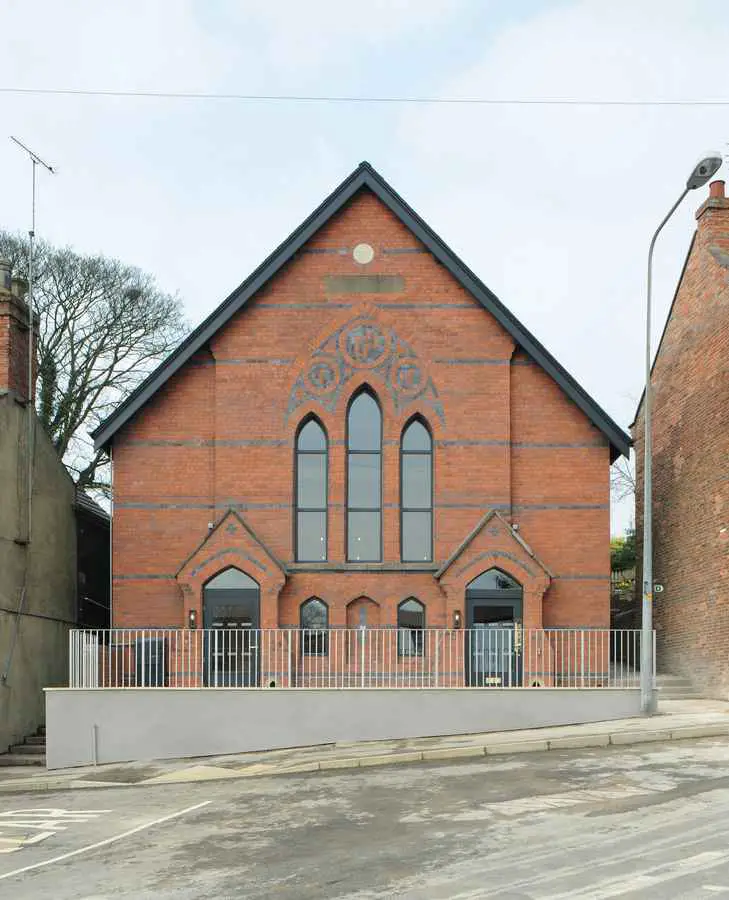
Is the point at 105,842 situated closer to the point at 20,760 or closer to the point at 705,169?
the point at 20,760

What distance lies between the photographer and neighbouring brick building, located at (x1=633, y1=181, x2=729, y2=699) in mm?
24375

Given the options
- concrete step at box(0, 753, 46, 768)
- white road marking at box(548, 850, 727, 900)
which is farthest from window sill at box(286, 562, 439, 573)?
white road marking at box(548, 850, 727, 900)

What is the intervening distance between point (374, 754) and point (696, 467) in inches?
410

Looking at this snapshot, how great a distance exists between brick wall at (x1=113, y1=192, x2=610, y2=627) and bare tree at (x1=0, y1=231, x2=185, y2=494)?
588 inches

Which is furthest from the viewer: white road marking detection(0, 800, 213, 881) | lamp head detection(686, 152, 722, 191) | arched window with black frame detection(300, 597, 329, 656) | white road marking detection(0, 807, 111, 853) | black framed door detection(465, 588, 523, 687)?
arched window with black frame detection(300, 597, 329, 656)

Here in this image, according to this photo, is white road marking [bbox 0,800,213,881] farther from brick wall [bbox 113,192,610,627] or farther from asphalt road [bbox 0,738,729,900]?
brick wall [bbox 113,192,610,627]

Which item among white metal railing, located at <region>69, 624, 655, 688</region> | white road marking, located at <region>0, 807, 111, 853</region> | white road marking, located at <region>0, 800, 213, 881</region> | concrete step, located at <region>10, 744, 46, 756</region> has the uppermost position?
white metal railing, located at <region>69, 624, 655, 688</region>

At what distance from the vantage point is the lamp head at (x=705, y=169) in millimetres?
18984

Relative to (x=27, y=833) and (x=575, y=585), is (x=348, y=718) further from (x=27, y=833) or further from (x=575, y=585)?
(x=27, y=833)

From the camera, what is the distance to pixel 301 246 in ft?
85.2

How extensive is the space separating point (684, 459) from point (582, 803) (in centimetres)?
1437

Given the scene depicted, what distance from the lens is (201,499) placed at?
2561cm

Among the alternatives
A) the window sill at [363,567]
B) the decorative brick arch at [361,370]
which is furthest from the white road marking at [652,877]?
the decorative brick arch at [361,370]

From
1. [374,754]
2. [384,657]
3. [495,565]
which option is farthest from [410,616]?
[374,754]
